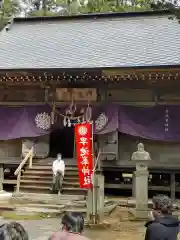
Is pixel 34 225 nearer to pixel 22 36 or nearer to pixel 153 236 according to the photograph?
pixel 153 236

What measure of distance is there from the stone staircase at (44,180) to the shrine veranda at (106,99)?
856mm

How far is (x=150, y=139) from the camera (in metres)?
14.1

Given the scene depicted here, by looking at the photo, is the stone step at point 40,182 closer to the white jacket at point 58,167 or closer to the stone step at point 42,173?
the stone step at point 42,173

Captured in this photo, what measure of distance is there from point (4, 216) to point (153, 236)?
7623 millimetres

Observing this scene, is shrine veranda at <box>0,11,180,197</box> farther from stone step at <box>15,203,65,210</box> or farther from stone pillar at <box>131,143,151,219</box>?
stone pillar at <box>131,143,151,219</box>

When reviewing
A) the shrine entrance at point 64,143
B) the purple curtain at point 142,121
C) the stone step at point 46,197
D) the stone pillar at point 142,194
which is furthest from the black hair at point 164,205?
the shrine entrance at point 64,143

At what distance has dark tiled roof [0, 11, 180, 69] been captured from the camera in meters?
14.3

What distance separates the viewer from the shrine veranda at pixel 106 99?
13820mm

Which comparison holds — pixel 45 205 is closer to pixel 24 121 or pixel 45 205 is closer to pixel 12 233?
pixel 24 121

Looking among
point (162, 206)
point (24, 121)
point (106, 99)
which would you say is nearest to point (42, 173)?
point (24, 121)

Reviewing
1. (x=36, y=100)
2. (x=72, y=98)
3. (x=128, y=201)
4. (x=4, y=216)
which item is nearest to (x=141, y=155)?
(x=128, y=201)

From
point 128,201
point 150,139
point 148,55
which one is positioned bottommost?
point 128,201

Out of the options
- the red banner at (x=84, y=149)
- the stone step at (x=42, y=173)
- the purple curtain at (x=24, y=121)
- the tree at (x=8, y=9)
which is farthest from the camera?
Answer: the tree at (x=8, y=9)

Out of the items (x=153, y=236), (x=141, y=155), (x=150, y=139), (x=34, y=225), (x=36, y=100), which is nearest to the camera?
(x=153, y=236)
